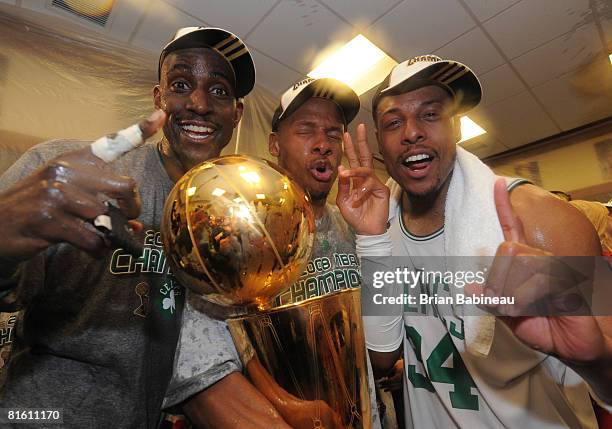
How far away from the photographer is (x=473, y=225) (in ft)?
2.13

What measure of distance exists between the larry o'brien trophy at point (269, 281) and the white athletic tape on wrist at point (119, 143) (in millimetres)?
74

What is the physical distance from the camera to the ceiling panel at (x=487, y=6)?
5.26ft

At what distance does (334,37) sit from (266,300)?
1714 millimetres

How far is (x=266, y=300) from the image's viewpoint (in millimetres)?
420

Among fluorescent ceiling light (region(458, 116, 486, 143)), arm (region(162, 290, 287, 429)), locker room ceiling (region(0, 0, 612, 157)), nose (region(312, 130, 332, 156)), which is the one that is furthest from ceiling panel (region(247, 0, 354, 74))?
arm (region(162, 290, 287, 429))

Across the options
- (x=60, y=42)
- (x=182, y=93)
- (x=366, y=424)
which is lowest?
(x=366, y=424)

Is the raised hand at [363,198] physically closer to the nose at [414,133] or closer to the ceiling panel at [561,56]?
the nose at [414,133]

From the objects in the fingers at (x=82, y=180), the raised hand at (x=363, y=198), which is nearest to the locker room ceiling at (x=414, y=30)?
the raised hand at (x=363, y=198)

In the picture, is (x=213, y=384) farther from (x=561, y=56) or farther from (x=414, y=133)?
(x=561, y=56)

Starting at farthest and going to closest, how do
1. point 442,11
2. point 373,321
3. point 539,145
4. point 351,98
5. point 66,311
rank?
point 539,145 → point 442,11 → point 351,98 → point 373,321 → point 66,311

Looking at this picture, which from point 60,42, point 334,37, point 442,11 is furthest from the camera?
point 334,37

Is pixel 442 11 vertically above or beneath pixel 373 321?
above

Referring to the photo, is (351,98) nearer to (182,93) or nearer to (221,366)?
(182,93)

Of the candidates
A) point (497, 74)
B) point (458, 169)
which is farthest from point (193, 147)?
point (497, 74)
